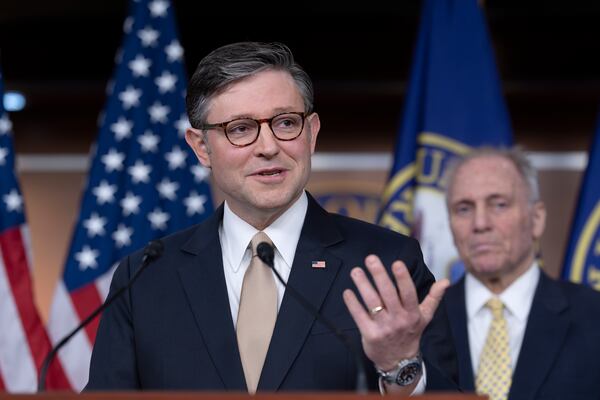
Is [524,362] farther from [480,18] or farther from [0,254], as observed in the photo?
[0,254]

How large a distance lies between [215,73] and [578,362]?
1624mm

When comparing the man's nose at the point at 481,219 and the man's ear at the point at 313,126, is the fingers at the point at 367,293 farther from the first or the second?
the man's nose at the point at 481,219

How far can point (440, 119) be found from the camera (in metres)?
3.84

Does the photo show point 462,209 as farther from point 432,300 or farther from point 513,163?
point 432,300

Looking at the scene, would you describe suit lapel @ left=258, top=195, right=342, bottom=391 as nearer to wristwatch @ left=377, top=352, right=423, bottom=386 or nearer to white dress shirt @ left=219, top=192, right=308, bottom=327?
white dress shirt @ left=219, top=192, right=308, bottom=327

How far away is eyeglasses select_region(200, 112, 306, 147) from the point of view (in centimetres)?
194

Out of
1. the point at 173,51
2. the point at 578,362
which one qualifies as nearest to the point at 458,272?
the point at 578,362

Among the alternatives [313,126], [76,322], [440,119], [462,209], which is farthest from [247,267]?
[440,119]

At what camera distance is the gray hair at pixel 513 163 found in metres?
3.41

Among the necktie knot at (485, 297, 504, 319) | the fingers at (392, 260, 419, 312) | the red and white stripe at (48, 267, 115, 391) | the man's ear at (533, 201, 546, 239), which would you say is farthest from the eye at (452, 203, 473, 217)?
the fingers at (392, 260, 419, 312)

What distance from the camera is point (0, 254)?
11.7ft

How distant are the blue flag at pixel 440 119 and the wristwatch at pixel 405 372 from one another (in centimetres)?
203

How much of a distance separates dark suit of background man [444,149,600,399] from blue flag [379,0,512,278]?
0.29 metres

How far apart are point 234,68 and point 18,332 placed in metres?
1.97
